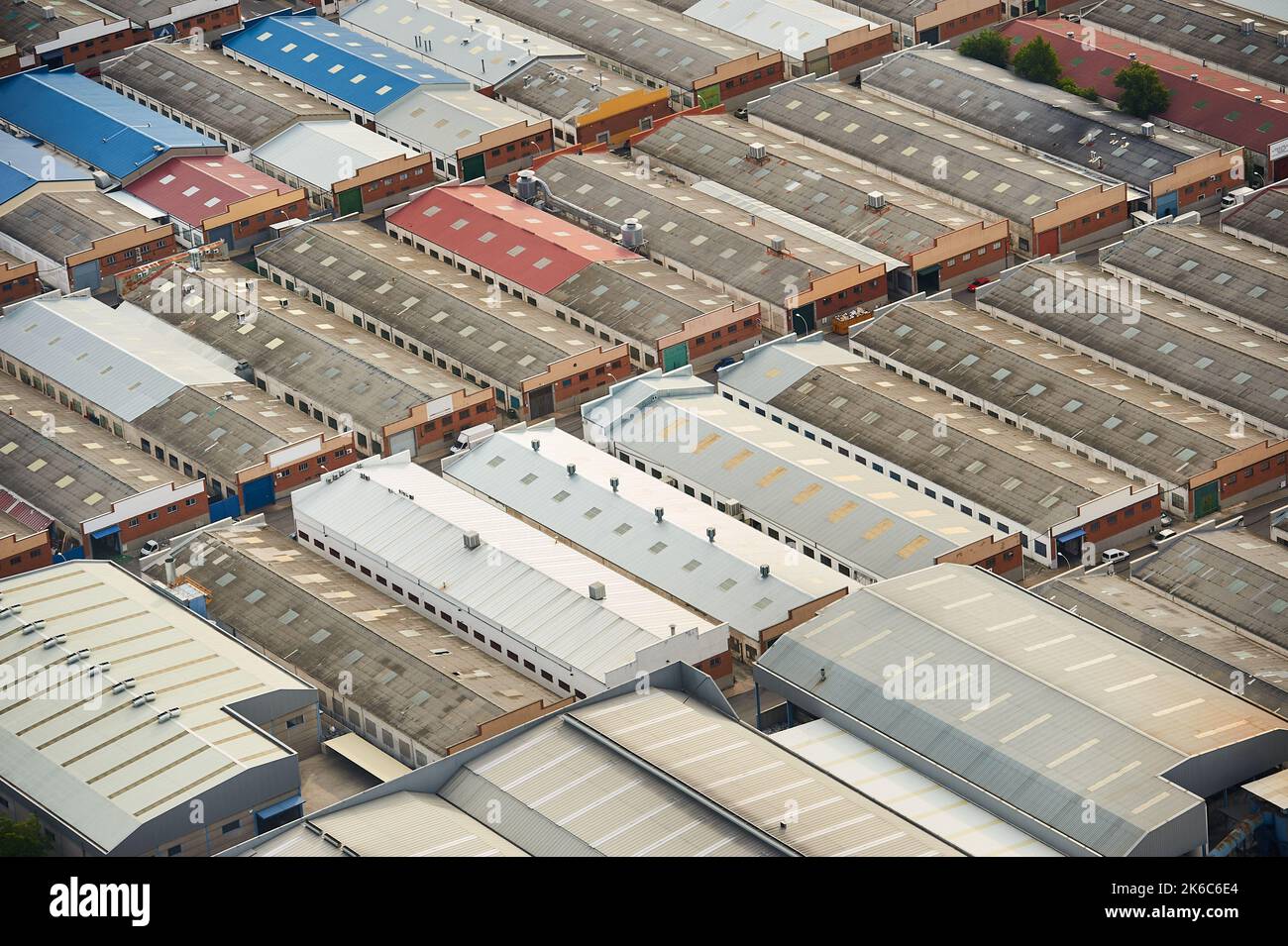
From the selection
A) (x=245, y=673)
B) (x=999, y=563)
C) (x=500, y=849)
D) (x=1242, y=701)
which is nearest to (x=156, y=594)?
(x=245, y=673)

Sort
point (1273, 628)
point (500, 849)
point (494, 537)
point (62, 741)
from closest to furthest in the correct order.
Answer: point (500, 849) → point (62, 741) → point (1273, 628) → point (494, 537)

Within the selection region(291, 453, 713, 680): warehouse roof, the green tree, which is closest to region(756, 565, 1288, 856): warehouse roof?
region(291, 453, 713, 680): warehouse roof

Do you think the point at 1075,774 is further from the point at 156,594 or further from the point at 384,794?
the point at 156,594

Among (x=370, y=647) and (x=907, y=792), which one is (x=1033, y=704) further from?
(x=370, y=647)

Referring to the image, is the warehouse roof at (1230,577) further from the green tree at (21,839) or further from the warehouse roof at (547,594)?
the green tree at (21,839)

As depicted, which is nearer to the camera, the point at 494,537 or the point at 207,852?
the point at 207,852
